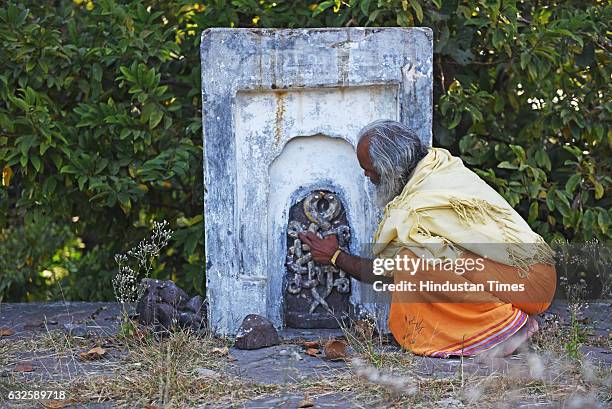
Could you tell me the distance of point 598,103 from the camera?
18.4 feet

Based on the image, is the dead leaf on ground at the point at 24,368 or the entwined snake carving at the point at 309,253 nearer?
the dead leaf on ground at the point at 24,368

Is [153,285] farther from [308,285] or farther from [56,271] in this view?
[56,271]

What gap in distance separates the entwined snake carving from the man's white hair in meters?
0.43

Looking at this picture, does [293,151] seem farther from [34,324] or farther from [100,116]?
[34,324]

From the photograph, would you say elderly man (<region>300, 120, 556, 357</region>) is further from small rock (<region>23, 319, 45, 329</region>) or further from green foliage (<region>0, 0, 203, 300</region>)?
small rock (<region>23, 319, 45, 329</region>)

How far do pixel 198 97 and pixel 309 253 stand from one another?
62.3 inches

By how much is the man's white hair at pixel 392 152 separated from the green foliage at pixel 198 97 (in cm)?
92

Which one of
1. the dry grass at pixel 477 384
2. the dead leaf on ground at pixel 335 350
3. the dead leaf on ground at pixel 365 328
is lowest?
the dry grass at pixel 477 384

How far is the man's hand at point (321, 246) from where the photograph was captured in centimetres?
469

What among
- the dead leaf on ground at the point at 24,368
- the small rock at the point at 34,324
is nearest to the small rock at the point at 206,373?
the dead leaf on ground at the point at 24,368

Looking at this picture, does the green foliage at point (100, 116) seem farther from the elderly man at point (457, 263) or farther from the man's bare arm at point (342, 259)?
the elderly man at point (457, 263)

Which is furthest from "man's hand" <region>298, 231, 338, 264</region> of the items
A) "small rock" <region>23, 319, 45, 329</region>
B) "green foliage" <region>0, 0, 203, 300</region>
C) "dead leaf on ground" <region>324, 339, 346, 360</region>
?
"small rock" <region>23, 319, 45, 329</region>

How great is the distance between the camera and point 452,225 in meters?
4.25

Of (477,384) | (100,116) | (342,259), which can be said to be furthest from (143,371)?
(100,116)
